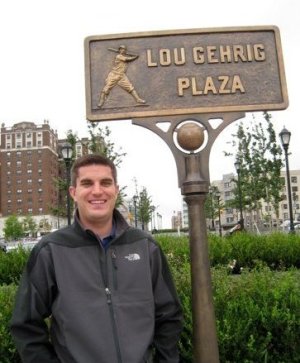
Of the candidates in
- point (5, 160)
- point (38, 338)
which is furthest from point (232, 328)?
point (5, 160)

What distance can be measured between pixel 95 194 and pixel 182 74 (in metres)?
1.22

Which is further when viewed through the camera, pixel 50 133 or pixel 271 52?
pixel 50 133

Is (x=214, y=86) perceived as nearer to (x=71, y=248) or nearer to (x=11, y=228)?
(x=71, y=248)

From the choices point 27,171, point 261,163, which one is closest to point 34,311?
point 261,163

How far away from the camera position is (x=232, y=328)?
3.55m

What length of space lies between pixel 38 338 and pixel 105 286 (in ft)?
1.41

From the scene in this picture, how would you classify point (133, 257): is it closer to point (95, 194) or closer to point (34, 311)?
point (95, 194)

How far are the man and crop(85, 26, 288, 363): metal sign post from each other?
0.66 metres

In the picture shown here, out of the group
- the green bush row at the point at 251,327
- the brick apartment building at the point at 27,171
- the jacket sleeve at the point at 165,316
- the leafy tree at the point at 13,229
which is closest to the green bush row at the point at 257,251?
the green bush row at the point at 251,327

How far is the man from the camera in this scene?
2.24 m

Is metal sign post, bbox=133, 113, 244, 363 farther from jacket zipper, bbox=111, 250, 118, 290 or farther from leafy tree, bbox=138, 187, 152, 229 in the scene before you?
leafy tree, bbox=138, 187, 152, 229

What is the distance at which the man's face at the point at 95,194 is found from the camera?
2.51 m

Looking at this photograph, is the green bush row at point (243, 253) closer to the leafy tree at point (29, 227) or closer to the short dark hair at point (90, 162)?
the short dark hair at point (90, 162)

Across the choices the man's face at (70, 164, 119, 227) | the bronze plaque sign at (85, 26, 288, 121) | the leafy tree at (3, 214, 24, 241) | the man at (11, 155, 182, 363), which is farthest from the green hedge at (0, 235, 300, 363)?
the leafy tree at (3, 214, 24, 241)
